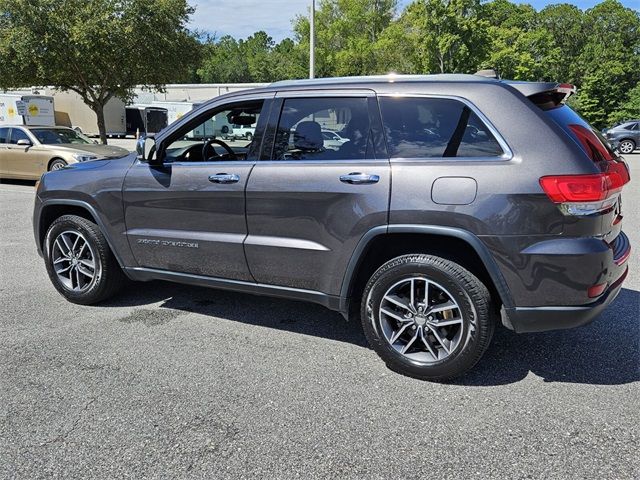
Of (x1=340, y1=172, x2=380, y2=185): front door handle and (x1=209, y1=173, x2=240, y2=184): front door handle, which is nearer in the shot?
(x1=340, y1=172, x2=380, y2=185): front door handle

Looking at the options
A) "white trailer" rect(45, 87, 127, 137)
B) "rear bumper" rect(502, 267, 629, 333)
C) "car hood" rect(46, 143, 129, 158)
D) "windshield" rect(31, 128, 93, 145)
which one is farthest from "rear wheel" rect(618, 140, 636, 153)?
"white trailer" rect(45, 87, 127, 137)

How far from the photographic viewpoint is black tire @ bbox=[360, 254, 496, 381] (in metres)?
3.14

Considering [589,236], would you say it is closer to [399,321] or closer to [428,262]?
[428,262]

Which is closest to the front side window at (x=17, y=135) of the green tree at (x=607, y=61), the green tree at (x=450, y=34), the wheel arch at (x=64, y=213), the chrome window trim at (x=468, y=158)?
the wheel arch at (x=64, y=213)

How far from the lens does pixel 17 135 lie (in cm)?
1386

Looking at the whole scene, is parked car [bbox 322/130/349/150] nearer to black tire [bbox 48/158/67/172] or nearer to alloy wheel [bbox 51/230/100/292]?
alloy wheel [bbox 51/230/100/292]

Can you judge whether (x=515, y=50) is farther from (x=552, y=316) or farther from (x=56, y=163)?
(x=552, y=316)

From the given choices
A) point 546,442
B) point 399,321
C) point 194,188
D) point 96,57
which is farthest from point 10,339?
point 96,57

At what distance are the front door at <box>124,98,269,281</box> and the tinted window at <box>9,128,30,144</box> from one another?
11431 millimetres

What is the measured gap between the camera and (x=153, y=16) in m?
17.5

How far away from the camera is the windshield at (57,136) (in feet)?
44.9

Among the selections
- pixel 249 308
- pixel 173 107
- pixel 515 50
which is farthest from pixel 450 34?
pixel 249 308

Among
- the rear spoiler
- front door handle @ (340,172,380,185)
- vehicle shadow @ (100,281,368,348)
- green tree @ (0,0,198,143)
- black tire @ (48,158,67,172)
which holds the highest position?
green tree @ (0,0,198,143)

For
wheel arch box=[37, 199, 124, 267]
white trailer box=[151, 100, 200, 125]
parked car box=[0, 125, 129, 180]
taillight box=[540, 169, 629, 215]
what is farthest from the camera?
white trailer box=[151, 100, 200, 125]
